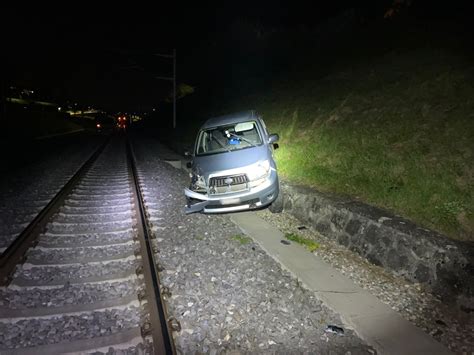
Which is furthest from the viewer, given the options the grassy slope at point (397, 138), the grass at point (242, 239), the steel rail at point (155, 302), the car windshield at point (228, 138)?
the car windshield at point (228, 138)

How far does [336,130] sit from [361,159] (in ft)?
8.42

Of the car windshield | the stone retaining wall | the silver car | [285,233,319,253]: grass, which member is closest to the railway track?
the silver car

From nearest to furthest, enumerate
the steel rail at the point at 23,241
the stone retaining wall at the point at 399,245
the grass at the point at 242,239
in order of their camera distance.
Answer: the stone retaining wall at the point at 399,245 → the steel rail at the point at 23,241 → the grass at the point at 242,239

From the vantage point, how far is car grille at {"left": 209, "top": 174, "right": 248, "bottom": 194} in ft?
23.5

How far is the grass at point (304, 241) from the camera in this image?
6152 mm

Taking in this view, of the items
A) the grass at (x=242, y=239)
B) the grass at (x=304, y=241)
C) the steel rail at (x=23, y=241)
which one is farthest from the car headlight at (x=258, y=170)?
the steel rail at (x=23, y=241)

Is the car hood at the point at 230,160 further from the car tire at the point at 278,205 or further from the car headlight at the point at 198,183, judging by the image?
the car tire at the point at 278,205

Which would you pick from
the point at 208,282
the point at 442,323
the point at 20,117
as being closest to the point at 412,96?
the point at 442,323

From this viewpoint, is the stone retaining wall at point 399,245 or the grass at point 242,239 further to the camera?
the grass at point 242,239

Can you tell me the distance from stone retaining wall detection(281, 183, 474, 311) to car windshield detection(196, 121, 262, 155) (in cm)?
223

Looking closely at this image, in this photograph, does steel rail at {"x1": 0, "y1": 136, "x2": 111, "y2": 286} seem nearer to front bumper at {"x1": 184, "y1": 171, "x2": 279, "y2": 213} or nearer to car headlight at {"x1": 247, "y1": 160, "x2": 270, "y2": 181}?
front bumper at {"x1": 184, "y1": 171, "x2": 279, "y2": 213}

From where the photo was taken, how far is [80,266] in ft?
17.2

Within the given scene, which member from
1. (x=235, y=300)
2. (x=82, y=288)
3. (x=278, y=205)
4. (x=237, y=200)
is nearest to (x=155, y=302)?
(x=235, y=300)

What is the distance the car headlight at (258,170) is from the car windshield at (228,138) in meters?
1.01
